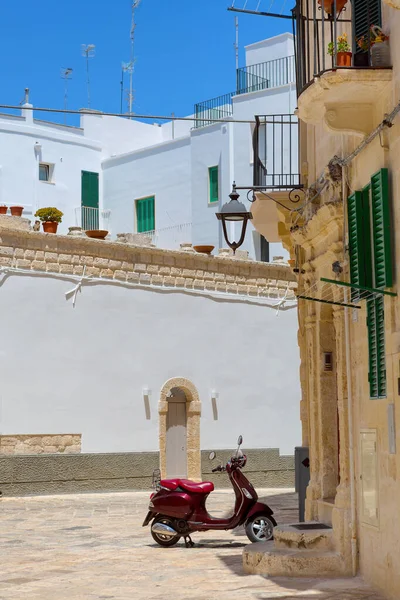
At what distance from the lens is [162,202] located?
29891 millimetres

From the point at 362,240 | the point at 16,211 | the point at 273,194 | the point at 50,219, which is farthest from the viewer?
Answer: the point at 50,219

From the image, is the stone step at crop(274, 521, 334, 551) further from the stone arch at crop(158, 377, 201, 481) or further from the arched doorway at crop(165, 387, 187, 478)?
the arched doorway at crop(165, 387, 187, 478)

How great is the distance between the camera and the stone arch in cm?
2069

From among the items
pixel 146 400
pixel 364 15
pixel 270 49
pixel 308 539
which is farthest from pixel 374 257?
pixel 270 49

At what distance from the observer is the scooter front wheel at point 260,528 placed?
1126 centimetres

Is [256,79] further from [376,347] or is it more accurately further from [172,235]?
[376,347]

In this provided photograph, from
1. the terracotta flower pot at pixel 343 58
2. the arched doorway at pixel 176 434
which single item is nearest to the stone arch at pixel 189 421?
the arched doorway at pixel 176 434

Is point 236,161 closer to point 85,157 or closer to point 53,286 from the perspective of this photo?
point 85,157

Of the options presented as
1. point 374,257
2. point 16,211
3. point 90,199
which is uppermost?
point 90,199

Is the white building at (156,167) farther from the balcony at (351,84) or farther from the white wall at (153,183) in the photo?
the balcony at (351,84)

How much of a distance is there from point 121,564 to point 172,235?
1994 centimetres

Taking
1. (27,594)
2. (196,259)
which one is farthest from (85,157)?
(27,594)

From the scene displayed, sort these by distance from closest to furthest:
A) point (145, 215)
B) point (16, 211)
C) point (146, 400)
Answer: point (16, 211) → point (146, 400) → point (145, 215)

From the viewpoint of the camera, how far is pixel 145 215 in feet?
98.9
